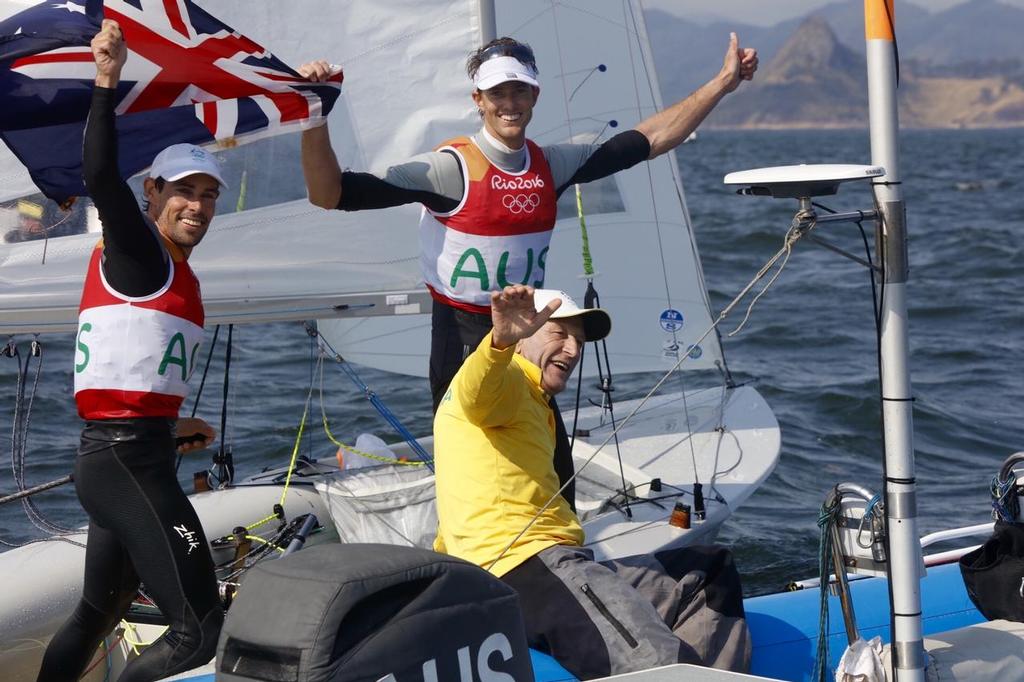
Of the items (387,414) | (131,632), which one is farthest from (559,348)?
(387,414)

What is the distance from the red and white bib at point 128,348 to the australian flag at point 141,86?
22.0 inches

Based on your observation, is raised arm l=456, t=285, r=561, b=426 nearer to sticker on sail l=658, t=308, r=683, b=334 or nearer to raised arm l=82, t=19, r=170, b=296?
raised arm l=82, t=19, r=170, b=296

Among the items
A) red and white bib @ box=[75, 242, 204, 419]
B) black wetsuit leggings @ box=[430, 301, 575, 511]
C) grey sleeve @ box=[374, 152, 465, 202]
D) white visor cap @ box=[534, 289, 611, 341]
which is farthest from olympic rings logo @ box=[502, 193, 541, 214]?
red and white bib @ box=[75, 242, 204, 419]

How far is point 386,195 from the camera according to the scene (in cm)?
289

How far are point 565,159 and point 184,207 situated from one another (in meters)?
1.00

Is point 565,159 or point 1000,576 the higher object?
point 565,159

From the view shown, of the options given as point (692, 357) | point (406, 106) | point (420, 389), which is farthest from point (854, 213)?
point (420, 389)

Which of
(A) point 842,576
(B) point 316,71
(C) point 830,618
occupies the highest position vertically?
(B) point 316,71

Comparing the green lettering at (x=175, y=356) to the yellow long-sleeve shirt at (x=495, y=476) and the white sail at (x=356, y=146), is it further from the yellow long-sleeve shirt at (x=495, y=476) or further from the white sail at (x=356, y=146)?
the white sail at (x=356, y=146)

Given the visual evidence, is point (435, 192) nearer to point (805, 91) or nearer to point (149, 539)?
point (149, 539)

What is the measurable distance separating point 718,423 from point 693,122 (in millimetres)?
1408

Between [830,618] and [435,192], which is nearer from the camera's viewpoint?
[830,618]

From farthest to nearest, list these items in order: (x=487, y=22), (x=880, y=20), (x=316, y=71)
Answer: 1. (x=487, y=22)
2. (x=316, y=71)
3. (x=880, y=20)

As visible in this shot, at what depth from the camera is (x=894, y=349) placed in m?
2.16
